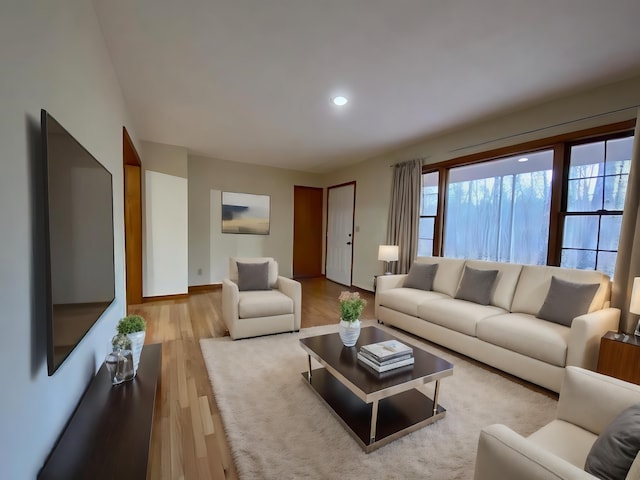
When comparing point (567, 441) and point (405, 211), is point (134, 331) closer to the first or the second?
point (567, 441)

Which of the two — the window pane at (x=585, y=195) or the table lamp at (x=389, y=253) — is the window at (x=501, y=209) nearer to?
the window pane at (x=585, y=195)

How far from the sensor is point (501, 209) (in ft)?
11.5

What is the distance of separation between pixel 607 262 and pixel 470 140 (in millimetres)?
1939

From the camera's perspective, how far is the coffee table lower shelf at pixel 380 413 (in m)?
1.63

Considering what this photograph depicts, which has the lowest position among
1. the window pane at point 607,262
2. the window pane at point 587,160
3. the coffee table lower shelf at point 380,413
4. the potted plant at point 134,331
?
the coffee table lower shelf at point 380,413

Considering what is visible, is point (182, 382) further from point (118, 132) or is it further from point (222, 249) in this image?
point (222, 249)

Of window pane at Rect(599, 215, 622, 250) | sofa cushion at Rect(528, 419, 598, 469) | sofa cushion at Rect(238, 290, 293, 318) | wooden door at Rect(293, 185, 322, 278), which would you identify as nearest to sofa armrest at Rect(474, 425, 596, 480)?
sofa cushion at Rect(528, 419, 598, 469)

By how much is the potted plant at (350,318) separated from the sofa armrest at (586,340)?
59.5 inches

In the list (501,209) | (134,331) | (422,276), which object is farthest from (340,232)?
(134,331)

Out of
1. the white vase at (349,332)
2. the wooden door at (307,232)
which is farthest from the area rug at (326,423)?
the wooden door at (307,232)

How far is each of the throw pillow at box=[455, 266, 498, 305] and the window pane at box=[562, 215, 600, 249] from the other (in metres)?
0.77

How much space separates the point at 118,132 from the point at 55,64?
155 cm

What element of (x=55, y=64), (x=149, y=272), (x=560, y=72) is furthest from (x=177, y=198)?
(x=560, y=72)

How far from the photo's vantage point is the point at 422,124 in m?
3.58
